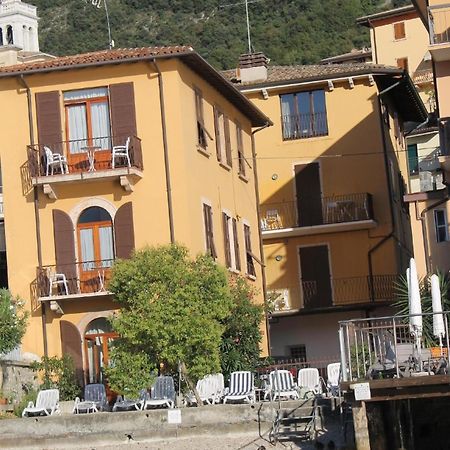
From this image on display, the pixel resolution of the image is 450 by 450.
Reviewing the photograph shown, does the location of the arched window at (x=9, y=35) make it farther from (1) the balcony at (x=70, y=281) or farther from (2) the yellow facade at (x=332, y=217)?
(1) the balcony at (x=70, y=281)

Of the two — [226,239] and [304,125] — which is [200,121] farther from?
[304,125]

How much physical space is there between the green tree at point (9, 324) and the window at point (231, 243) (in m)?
7.46

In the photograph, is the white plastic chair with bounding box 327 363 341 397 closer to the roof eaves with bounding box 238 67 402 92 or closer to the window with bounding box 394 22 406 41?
the roof eaves with bounding box 238 67 402 92

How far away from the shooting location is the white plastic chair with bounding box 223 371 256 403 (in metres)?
35.2

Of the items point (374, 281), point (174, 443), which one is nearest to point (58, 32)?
point (374, 281)

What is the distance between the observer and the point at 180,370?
36.5 meters

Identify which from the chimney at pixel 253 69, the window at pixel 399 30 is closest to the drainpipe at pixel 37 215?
the chimney at pixel 253 69

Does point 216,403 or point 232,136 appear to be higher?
point 232,136

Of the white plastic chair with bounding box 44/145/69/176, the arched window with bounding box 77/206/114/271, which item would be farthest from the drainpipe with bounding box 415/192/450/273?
the white plastic chair with bounding box 44/145/69/176

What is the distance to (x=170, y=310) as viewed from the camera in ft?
119

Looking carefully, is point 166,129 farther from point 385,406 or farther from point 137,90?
point 385,406

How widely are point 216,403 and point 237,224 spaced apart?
1122 cm

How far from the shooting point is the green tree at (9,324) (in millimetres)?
37562

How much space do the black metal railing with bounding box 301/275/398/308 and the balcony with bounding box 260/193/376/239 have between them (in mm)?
1822
